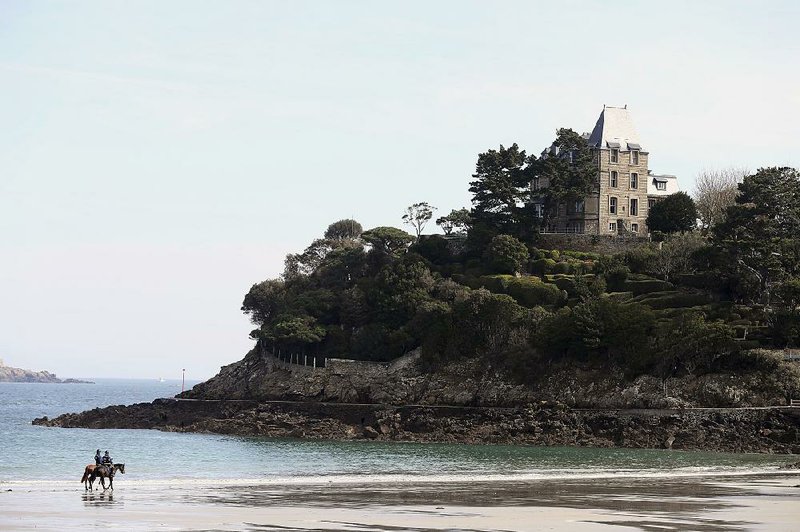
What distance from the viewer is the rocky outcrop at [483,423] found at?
67.4 m

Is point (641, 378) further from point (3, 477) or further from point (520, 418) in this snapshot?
point (3, 477)

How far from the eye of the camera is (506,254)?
305ft

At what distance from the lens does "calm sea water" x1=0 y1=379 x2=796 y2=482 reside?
51656 mm

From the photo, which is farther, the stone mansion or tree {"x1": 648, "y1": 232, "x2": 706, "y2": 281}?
the stone mansion

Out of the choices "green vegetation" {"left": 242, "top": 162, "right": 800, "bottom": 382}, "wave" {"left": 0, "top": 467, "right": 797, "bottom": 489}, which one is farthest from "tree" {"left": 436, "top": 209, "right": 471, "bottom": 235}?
"wave" {"left": 0, "top": 467, "right": 797, "bottom": 489}

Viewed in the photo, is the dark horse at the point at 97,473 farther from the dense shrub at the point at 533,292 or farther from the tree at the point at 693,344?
the dense shrub at the point at 533,292

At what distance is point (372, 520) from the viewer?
3142cm

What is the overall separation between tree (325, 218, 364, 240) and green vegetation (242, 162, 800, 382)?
916 inches

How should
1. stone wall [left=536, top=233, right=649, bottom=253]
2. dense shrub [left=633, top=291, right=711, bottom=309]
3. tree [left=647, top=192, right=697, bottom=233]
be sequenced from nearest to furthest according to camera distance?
dense shrub [left=633, top=291, right=711, bottom=309], stone wall [left=536, top=233, right=649, bottom=253], tree [left=647, top=192, right=697, bottom=233]

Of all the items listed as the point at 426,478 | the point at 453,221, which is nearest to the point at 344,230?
the point at 453,221

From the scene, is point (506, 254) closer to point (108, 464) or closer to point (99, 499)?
point (108, 464)

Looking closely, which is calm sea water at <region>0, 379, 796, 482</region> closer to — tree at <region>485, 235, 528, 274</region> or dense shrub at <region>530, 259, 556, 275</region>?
tree at <region>485, 235, 528, 274</region>

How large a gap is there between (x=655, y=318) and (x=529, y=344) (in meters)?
8.87

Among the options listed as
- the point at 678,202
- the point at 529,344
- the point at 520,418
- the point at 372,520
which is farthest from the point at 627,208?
the point at 372,520
